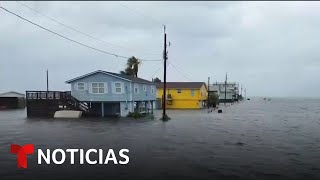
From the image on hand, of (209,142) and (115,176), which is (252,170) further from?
(209,142)

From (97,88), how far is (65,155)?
28.6 meters

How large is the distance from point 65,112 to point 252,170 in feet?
113

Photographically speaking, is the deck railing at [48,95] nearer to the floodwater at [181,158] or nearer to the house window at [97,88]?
the house window at [97,88]

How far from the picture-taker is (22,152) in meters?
19.0

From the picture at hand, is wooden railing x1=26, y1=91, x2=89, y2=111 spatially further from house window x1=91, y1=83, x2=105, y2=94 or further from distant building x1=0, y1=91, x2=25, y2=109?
distant building x1=0, y1=91, x2=25, y2=109

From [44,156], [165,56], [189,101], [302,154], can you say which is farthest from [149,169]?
[189,101]

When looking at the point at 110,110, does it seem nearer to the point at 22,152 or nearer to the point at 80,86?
the point at 80,86

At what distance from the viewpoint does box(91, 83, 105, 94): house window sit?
45812 millimetres

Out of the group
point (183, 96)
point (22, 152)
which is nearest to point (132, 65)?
point (183, 96)

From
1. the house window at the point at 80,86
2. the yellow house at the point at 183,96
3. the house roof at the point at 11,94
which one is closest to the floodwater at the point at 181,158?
the house window at the point at 80,86

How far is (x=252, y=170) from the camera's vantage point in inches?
589

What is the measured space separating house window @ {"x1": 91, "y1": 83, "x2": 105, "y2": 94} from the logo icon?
2450cm

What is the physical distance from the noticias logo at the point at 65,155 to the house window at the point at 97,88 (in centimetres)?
2480

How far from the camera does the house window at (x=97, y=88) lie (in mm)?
45812
